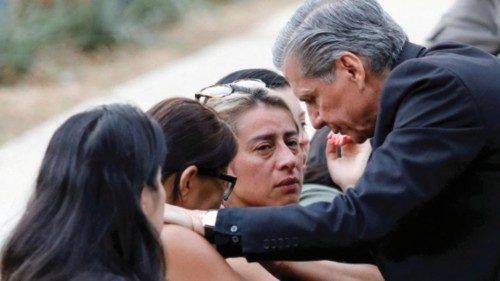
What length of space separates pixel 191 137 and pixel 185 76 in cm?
709

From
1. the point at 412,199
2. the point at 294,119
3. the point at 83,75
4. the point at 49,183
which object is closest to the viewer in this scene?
the point at 49,183

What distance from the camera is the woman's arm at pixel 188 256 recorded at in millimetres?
3676

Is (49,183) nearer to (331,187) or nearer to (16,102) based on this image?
(331,187)

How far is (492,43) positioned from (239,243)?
10.1 feet

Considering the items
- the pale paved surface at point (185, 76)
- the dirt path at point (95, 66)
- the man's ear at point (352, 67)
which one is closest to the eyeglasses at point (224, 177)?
the man's ear at point (352, 67)

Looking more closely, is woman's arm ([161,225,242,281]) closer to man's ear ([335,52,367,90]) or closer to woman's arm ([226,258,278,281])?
woman's arm ([226,258,278,281])

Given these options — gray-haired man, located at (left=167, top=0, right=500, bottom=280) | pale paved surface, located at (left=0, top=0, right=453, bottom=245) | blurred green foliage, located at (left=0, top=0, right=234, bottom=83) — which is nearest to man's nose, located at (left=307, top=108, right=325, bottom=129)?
gray-haired man, located at (left=167, top=0, right=500, bottom=280)

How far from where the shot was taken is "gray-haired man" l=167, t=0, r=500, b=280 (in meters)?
3.67

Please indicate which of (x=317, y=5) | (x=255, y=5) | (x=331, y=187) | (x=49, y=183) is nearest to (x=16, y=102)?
(x=255, y=5)

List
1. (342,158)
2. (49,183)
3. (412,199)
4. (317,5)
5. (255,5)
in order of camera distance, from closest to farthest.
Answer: (49,183), (412,199), (317,5), (342,158), (255,5)

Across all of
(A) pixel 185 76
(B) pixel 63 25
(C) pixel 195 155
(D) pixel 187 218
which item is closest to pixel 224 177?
(C) pixel 195 155

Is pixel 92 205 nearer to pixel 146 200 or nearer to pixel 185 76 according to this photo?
pixel 146 200

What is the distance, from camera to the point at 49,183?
304 centimetres

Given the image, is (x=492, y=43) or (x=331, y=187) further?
(x=492, y=43)
